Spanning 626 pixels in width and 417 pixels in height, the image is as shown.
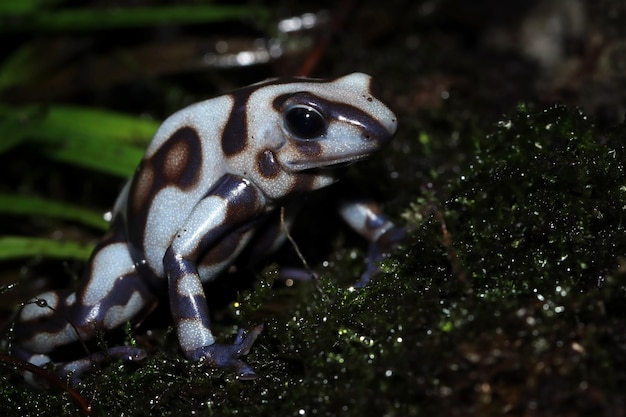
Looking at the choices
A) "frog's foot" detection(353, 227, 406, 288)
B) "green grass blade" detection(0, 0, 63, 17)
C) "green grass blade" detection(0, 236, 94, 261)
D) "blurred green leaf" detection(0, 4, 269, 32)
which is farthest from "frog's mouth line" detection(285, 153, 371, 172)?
"green grass blade" detection(0, 0, 63, 17)

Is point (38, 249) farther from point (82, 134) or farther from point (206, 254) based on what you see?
point (206, 254)

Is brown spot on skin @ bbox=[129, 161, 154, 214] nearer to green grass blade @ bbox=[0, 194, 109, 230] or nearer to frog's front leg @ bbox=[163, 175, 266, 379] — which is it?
frog's front leg @ bbox=[163, 175, 266, 379]

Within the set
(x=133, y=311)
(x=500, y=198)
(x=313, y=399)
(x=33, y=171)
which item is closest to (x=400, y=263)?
(x=500, y=198)

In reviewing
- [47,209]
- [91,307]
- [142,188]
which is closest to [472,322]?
[142,188]

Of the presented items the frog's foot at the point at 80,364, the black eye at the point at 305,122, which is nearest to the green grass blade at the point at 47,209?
the frog's foot at the point at 80,364

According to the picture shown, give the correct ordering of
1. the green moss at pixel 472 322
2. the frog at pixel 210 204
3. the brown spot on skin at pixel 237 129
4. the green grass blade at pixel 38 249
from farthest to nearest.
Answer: the green grass blade at pixel 38 249
the brown spot on skin at pixel 237 129
the frog at pixel 210 204
the green moss at pixel 472 322

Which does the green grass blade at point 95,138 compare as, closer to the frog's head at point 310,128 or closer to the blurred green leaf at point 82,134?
the blurred green leaf at point 82,134

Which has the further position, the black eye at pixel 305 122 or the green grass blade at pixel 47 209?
the green grass blade at pixel 47 209
